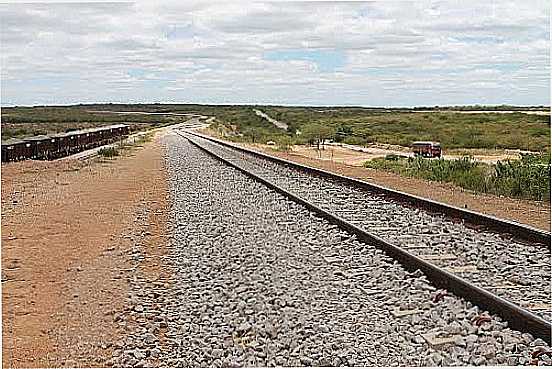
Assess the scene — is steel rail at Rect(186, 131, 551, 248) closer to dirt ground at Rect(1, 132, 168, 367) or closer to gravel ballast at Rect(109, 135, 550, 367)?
gravel ballast at Rect(109, 135, 550, 367)

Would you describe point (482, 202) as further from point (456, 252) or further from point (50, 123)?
point (50, 123)

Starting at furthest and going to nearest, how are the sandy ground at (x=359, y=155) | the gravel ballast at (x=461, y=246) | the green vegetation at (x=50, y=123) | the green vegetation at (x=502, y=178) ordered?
the green vegetation at (x=50, y=123) → the sandy ground at (x=359, y=155) → the green vegetation at (x=502, y=178) → the gravel ballast at (x=461, y=246)

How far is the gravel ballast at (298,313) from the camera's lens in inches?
204

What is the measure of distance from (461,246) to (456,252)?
13.1 inches

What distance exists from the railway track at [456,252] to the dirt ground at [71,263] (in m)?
2.76

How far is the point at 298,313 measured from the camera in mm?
6254

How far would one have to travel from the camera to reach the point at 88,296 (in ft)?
24.2

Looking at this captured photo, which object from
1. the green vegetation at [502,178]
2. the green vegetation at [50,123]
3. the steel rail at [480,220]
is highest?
the steel rail at [480,220]

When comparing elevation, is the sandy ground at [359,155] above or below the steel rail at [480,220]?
below

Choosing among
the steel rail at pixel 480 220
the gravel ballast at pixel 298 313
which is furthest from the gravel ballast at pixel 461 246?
the gravel ballast at pixel 298 313

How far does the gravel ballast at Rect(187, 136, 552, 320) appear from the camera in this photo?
7191 mm

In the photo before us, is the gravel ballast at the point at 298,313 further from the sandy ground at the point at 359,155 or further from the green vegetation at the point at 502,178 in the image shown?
the sandy ground at the point at 359,155

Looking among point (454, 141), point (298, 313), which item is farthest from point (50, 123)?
point (298, 313)

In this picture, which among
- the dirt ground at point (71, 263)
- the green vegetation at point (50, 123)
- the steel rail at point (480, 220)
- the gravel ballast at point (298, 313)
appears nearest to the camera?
the gravel ballast at point (298, 313)
